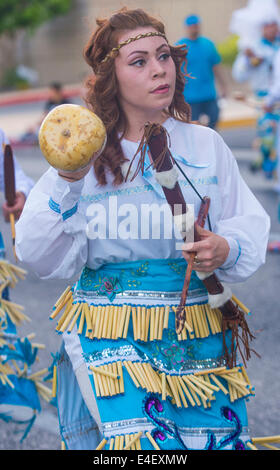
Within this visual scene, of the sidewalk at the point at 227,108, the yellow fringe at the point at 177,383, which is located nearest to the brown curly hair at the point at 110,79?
the yellow fringe at the point at 177,383

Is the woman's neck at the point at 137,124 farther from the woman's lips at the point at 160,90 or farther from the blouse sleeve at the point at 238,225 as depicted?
the blouse sleeve at the point at 238,225

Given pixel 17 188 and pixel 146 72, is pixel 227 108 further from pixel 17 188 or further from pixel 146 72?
pixel 146 72

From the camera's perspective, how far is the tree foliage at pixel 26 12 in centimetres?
2589

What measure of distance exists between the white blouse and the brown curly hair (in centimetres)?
4

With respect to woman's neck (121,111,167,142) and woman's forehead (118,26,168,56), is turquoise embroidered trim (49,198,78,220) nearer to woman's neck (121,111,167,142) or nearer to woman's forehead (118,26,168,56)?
woman's neck (121,111,167,142)

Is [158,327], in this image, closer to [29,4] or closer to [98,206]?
[98,206]

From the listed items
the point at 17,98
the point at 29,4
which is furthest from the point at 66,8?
the point at 17,98

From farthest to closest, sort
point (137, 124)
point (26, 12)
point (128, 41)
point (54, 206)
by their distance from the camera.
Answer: point (26, 12)
point (137, 124)
point (128, 41)
point (54, 206)

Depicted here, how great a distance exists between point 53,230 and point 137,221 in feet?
0.89

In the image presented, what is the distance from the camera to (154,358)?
2350 mm

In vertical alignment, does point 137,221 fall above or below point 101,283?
above

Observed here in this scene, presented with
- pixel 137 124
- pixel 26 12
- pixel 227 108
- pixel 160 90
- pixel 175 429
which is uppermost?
pixel 160 90

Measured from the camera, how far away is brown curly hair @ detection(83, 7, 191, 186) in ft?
7.85

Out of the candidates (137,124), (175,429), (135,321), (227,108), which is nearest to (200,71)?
(137,124)
